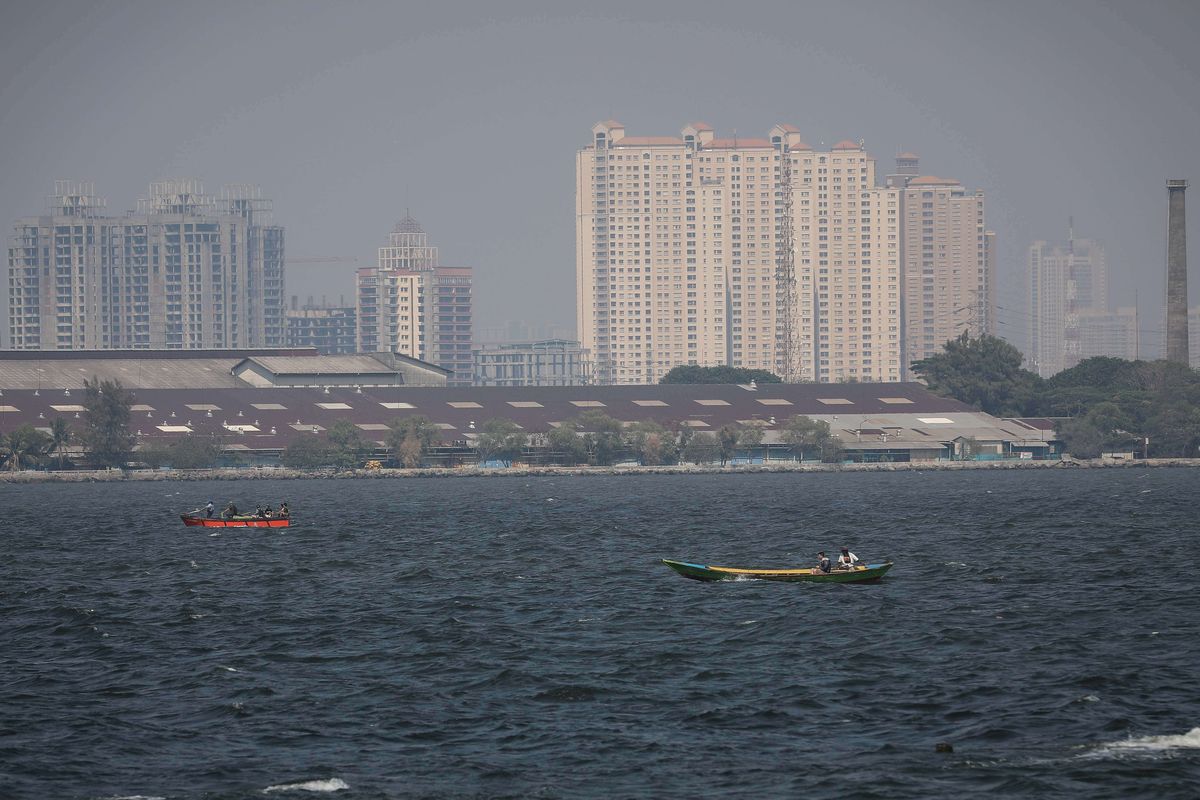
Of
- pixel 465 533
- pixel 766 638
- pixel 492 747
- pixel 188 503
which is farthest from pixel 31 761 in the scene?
pixel 188 503

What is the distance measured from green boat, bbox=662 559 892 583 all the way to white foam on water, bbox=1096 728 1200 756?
3119 centimetres

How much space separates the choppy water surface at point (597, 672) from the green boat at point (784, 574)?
520 millimetres

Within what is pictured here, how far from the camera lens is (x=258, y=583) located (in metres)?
77.6

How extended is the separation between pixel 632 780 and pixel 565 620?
24701 mm

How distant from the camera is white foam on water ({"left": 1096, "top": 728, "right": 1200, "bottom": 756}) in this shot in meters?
38.5

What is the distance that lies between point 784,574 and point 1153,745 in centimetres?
3310

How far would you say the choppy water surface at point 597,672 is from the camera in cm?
3762

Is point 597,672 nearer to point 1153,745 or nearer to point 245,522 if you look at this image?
point 1153,745

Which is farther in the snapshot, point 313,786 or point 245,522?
point 245,522

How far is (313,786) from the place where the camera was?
3647 centimetres

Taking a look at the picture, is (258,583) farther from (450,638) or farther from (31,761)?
(31,761)

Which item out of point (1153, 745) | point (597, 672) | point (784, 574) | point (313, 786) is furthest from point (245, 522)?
point (1153, 745)

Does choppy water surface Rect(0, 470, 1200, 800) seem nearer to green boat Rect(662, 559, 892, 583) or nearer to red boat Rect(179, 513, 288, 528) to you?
green boat Rect(662, 559, 892, 583)

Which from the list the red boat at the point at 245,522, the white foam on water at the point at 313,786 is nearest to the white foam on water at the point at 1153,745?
the white foam on water at the point at 313,786
